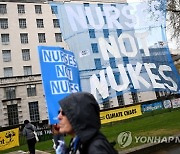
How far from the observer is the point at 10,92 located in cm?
4556

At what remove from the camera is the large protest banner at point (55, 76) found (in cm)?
556

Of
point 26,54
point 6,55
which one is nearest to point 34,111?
point 26,54

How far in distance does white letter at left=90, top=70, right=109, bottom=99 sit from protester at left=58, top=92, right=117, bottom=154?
17.1 ft

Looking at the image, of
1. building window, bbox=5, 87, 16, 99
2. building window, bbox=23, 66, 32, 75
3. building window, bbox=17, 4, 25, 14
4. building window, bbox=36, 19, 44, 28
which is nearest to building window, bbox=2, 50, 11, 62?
building window, bbox=23, 66, 32, 75

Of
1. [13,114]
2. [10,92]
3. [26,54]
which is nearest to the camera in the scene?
[13,114]

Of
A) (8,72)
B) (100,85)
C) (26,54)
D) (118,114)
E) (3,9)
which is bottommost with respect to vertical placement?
(118,114)

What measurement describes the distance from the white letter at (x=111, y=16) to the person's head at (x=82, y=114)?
5.87 meters

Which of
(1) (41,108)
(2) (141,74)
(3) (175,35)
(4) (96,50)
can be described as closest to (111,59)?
(4) (96,50)

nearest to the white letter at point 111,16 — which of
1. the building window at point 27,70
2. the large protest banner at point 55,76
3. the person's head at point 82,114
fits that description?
the large protest banner at point 55,76

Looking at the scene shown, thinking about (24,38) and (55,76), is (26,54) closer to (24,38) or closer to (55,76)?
(24,38)

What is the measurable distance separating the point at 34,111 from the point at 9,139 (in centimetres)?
2651

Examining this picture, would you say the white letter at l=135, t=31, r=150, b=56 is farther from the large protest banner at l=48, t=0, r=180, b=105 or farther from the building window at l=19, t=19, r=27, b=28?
the building window at l=19, t=19, r=27, b=28

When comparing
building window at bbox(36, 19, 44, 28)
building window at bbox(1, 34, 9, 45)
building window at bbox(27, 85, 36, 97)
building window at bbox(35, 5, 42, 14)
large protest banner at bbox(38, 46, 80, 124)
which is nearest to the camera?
large protest banner at bbox(38, 46, 80, 124)

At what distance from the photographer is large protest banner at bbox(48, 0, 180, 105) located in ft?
24.5
